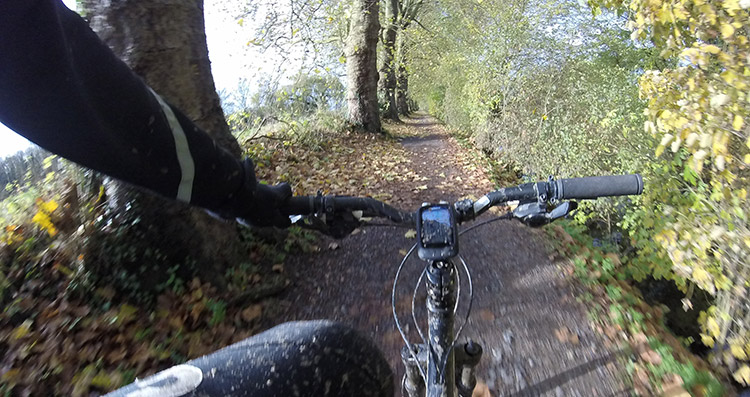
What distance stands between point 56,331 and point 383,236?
3.31 metres

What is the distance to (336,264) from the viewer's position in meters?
4.38

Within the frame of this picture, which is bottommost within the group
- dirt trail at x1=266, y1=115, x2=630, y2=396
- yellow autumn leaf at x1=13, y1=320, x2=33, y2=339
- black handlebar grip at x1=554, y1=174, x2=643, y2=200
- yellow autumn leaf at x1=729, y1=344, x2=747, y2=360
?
dirt trail at x1=266, y1=115, x2=630, y2=396

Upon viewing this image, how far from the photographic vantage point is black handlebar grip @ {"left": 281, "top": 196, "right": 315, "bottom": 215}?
142 cm

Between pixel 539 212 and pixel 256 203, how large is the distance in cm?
95

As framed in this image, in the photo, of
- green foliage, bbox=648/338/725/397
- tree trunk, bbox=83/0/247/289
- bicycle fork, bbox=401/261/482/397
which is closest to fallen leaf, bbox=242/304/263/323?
tree trunk, bbox=83/0/247/289

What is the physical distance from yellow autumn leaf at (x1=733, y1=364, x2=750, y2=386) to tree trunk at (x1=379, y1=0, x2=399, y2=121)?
14.5 meters

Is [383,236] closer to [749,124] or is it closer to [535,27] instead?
[749,124]

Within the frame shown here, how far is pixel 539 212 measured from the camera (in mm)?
1386

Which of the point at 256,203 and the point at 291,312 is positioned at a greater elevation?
Answer: the point at 256,203

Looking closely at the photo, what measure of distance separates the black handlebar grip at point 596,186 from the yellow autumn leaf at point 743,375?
6.90 ft

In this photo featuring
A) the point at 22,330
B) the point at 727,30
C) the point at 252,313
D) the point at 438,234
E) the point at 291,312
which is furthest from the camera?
the point at 291,312

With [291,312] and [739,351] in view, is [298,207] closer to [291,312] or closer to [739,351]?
[291,312]

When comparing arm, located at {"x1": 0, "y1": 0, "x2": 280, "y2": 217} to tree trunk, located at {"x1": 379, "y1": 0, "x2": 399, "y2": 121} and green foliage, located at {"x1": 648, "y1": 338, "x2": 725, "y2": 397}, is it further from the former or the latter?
tree trunk, located at {"x1": 379, "y1": 0, "x2": 399, "y2": 121}

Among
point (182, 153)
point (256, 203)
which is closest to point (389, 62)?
point (256, 203)
